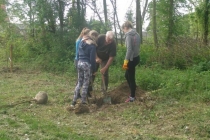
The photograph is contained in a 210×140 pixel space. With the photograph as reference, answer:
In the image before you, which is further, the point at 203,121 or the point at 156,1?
the point at 156,1

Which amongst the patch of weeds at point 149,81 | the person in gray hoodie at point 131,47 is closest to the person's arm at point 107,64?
the person in gray hoodie at point 131,47

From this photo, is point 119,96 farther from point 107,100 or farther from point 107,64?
→ point 107,64

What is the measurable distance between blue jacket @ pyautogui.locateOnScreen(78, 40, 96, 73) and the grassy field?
3.88 ft

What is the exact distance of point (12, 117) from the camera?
23.1 ft

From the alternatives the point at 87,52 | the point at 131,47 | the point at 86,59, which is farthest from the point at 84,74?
the point at 131,47

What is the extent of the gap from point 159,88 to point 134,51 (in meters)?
1.95

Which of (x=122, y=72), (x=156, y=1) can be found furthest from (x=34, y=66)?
(x=156, y=1)

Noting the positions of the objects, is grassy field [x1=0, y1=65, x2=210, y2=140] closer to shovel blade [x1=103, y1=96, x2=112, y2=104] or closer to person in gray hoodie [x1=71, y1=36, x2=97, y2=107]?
shovel blade [x1=103, y1=96, x2=112, y2=104]

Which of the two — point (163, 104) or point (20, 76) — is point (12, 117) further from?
point (20, 76)

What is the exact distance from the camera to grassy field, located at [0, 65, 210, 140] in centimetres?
569

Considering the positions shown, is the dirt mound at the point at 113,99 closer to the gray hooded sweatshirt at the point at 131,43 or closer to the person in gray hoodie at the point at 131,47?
the person in gray hoodie at the point at 131,47

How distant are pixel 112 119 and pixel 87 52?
168cm

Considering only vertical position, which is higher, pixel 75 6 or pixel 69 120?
pixel 75 6

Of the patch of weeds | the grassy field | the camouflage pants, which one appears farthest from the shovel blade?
the patch of weeds
